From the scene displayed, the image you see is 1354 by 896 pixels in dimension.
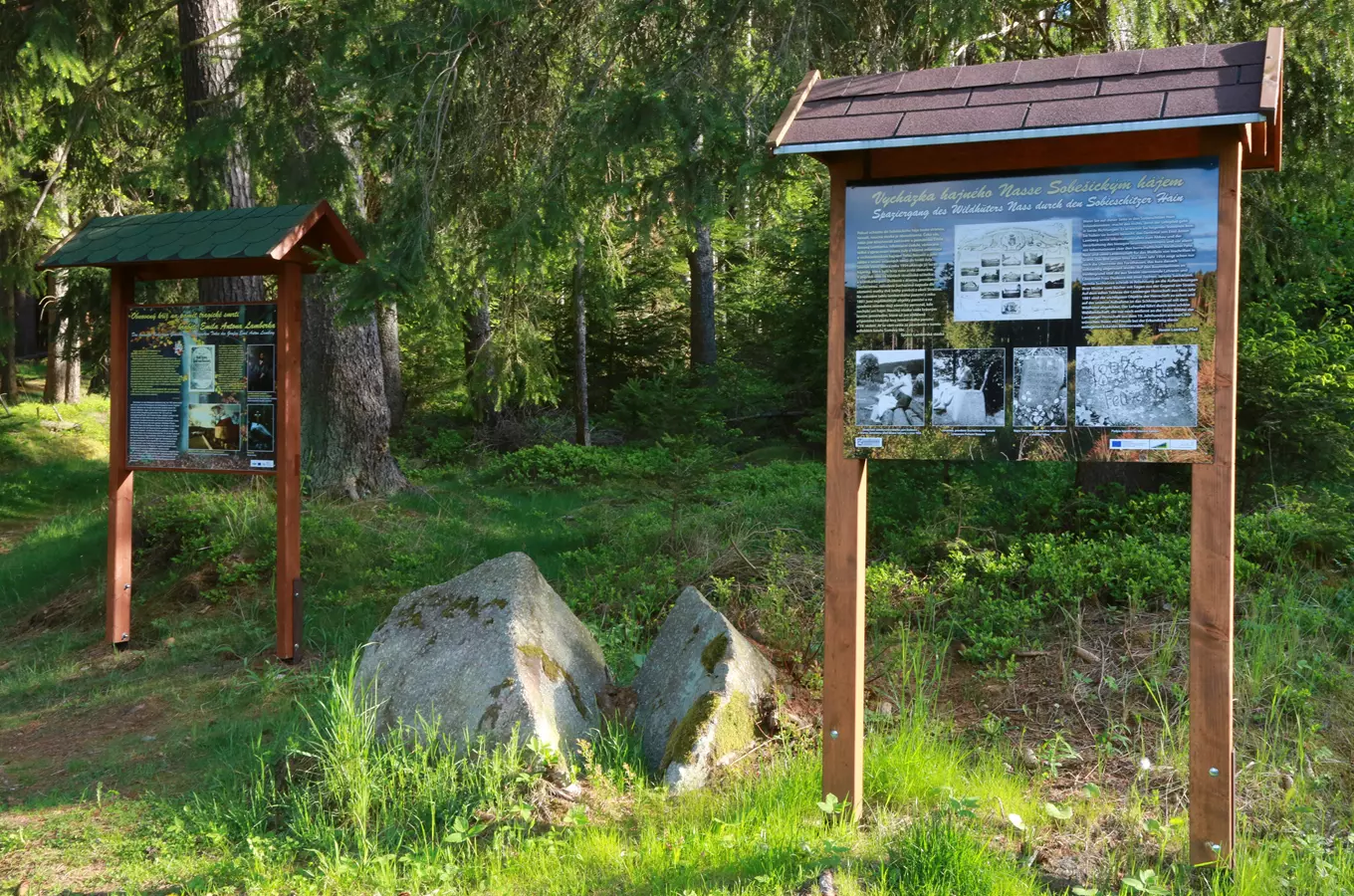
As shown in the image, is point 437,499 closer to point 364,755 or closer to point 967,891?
point 364,755

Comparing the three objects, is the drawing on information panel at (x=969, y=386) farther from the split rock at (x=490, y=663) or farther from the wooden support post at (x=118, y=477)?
the wooden support post at (x=118, y=477)

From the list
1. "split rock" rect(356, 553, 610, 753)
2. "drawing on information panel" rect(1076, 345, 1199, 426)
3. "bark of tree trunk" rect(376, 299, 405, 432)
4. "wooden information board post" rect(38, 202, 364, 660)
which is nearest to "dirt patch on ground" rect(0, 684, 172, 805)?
"wooden information board post" rect(38, 202, 364, 660)

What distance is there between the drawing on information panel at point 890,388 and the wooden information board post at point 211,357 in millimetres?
4151

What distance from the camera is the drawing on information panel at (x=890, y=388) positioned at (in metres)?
4.25

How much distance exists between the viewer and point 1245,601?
248 inches

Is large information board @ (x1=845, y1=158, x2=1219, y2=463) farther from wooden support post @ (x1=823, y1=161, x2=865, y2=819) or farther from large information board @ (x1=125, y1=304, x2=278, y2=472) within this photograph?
large information board @ (x1=125, y1=304, x2=278, y2=472)

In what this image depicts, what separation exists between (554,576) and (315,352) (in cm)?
449

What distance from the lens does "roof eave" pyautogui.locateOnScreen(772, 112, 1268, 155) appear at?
3672mm

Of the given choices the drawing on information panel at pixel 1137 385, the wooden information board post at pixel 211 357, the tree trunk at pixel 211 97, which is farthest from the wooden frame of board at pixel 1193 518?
the tree trunk at pixel 211 97

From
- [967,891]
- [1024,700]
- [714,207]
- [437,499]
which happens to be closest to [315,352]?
[437,499]

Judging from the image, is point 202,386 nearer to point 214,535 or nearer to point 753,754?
point 214,535

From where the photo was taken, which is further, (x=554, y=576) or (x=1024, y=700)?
(x=554, y=576)

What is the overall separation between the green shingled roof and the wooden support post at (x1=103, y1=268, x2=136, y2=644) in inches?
11.3

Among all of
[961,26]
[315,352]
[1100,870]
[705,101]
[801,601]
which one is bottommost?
[1100,870]
